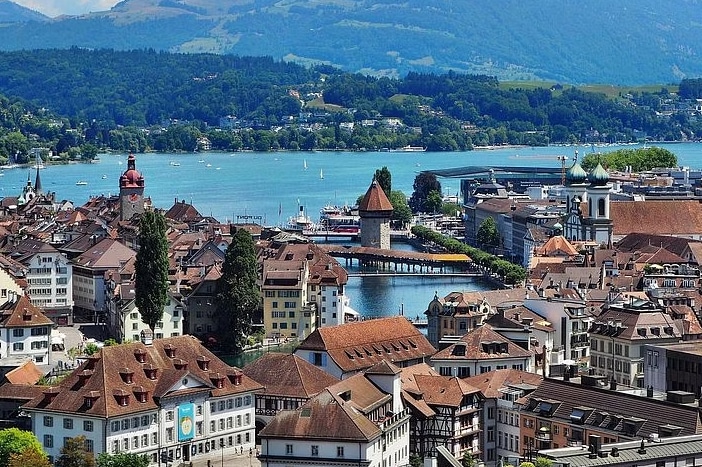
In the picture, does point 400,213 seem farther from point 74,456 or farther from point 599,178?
point 74,456

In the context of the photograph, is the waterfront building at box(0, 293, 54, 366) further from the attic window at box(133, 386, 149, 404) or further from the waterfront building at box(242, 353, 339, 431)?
the attic window at box(133, 386, 149, 404)

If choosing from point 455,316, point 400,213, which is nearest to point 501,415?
point 455,316

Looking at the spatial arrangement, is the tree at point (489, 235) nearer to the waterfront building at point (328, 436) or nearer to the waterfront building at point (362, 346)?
the waterfront building at point (362, 346)

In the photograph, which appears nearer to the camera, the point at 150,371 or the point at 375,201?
the point at 150,371

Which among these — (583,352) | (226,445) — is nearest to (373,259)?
(583,352)

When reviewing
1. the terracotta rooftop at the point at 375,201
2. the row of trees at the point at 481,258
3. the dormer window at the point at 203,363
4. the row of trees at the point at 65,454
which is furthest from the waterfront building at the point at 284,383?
the terracotta rooftop at the point at 375,201

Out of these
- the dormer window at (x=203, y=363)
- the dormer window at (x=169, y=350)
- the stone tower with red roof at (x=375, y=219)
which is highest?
the dormer window at (x=169, y=350)

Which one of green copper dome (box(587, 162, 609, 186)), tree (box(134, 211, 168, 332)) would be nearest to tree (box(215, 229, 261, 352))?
tree (box(134, 211, 168, 332))
